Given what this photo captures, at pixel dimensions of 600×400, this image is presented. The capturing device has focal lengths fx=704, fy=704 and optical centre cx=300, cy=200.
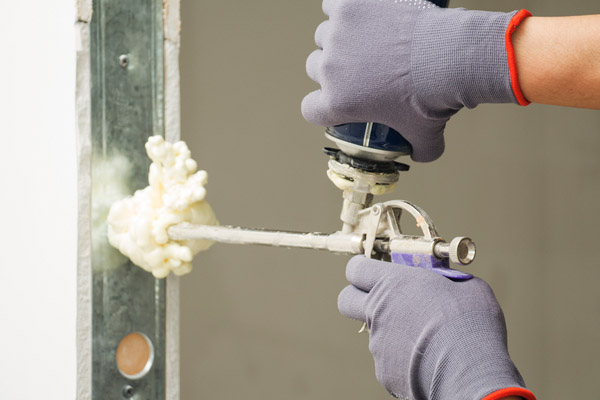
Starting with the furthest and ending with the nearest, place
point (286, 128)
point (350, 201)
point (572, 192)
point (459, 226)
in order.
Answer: point (572, 192) → point (459, 226) → point (286, 128) → point (350, 201)

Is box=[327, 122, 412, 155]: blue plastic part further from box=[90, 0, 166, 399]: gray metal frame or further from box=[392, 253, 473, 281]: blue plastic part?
box=[90, 0, 166, 399]: gray metal frame

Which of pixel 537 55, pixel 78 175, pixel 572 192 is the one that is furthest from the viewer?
pixel 572 192

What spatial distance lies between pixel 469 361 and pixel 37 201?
2.48 ft

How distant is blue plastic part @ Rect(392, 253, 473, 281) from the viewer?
77 cm

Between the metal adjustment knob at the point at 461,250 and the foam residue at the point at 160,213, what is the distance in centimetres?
47

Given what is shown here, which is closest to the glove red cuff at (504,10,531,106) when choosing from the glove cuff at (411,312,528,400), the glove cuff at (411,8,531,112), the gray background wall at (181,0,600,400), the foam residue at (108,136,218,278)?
the glove cuff at (411,8,531,112)

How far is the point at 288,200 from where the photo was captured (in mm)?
2422

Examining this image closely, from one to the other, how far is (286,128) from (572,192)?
58.8 inches

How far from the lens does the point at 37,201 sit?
3.77 ft

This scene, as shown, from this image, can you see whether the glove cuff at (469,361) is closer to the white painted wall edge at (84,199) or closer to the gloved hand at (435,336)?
the gloved hand at (435,336)

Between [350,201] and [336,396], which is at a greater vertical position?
[350,201]

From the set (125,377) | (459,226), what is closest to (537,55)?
(125,377)

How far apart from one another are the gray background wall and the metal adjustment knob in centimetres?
152

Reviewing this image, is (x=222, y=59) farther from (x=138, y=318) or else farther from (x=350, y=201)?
(x=350, y=201)
